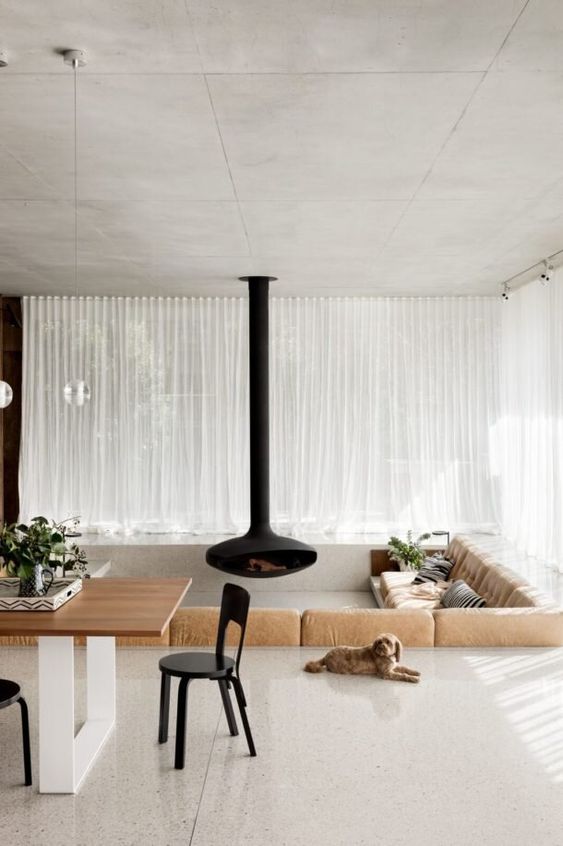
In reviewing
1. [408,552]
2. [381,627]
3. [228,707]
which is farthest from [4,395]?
[408,552]

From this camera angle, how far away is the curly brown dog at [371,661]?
5.09 metres

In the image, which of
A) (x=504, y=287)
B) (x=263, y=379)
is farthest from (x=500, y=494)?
(x=263, y=379)

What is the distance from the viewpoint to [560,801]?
363 cm

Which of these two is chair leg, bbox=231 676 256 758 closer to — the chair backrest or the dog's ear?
the chair backrest

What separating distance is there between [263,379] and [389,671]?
13.7 ft

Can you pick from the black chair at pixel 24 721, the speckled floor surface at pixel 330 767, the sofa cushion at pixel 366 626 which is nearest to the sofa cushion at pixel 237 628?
the sofa cushion at pixel 366 626

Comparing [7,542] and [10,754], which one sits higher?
[7,542]

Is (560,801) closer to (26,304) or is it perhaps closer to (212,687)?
→ (212,687)

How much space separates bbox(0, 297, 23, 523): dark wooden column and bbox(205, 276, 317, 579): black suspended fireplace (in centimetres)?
277

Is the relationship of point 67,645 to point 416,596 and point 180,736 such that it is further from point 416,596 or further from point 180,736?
point 416,596

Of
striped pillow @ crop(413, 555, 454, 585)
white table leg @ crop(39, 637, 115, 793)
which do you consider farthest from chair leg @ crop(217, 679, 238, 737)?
striped pillow @ crop(413, 555, 454, 585)

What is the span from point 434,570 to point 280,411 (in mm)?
2822

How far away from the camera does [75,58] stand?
3.29 m

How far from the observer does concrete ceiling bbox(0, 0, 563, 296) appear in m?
3.06
